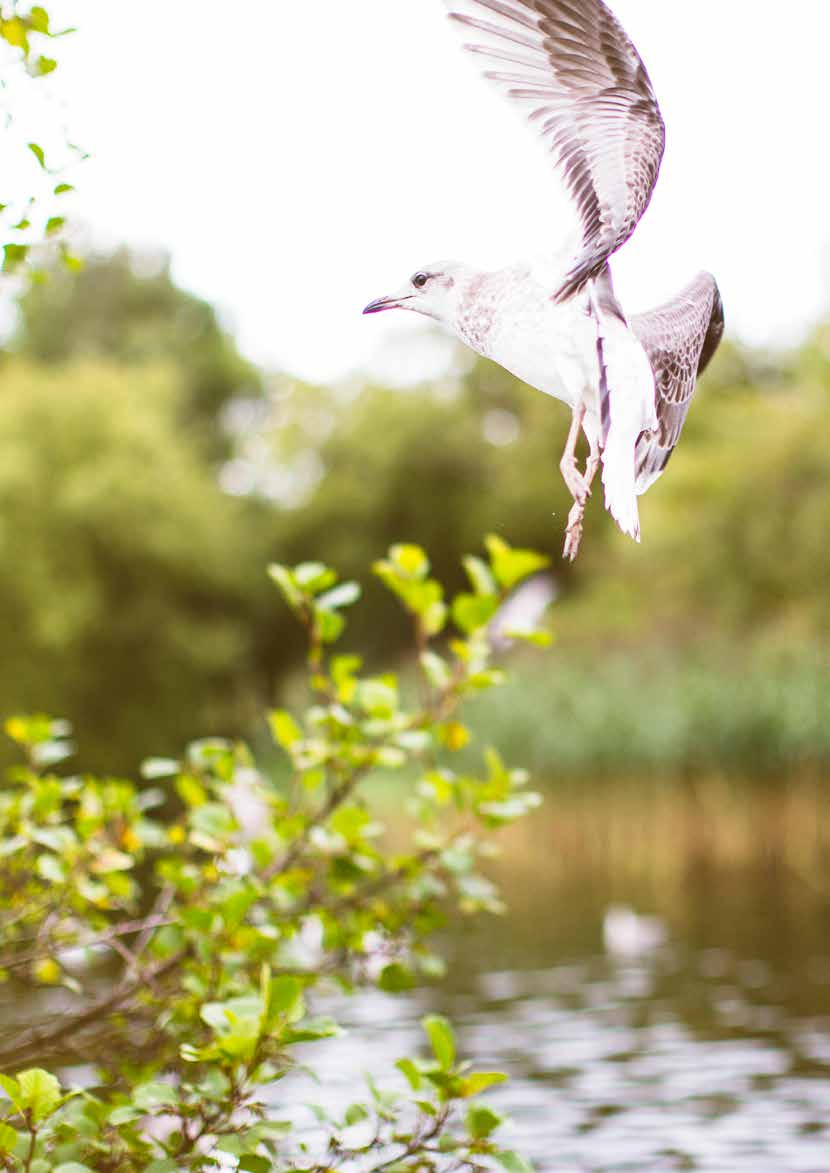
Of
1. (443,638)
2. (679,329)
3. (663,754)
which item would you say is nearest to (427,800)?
(679,329)

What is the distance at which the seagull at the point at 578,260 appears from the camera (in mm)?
1298

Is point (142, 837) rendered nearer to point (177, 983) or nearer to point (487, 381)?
point (177, 983)

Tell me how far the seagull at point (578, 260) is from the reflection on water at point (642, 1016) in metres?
4.37

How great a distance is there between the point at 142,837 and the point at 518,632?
1573 mm

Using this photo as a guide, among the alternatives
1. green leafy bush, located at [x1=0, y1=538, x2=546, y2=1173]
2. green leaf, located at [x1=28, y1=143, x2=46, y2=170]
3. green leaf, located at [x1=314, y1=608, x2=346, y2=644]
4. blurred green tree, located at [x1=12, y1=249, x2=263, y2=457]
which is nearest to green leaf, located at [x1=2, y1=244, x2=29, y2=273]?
green leaf, located at [x1=28, y1=143, x2=46, y2=170]

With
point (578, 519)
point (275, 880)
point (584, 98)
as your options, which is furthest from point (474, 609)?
point (584, 98)

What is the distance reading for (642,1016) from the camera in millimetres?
12453

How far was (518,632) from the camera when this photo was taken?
3996mm

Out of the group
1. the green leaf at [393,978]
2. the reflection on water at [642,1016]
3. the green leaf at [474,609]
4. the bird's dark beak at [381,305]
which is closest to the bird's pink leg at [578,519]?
the bird's dark beak at [381,305]

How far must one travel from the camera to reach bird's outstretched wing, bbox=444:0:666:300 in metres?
1.29

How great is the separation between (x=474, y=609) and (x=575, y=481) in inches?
102

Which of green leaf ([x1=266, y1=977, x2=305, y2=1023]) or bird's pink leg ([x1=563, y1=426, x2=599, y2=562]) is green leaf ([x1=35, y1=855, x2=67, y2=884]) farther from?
bird's pink leg ([x1=563, y1=426, x2=599, y2=562])

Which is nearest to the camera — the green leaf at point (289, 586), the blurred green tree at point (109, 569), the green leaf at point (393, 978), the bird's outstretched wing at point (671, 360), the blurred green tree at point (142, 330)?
the bird's outstretched wing at point (671, 360)

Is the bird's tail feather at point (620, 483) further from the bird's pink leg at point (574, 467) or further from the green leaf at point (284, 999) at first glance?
the green leaf at point (284, 999)
